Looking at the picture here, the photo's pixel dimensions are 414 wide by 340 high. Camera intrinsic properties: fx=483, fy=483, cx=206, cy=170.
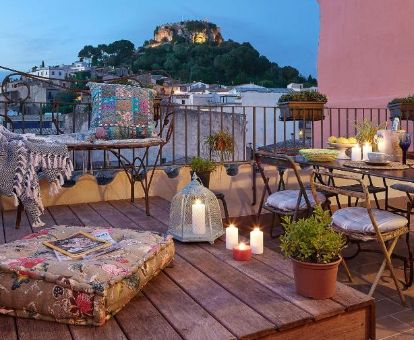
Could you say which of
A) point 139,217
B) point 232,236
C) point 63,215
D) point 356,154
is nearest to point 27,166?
point 63,215

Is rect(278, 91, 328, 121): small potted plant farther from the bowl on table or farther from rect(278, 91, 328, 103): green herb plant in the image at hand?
the bowl on table

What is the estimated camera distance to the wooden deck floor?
170 centimetres

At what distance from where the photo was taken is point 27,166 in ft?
9.94

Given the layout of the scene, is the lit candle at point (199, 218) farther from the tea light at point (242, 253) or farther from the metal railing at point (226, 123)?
the metal railing at point (226, 123)

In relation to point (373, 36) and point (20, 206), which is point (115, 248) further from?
point (373, 36)

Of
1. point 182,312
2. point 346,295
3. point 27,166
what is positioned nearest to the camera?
point 182,312

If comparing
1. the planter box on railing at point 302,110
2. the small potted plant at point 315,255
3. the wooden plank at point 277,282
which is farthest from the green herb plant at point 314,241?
the planter box on railing at point 302,110

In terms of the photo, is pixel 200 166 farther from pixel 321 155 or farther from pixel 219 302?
pixel 219 302

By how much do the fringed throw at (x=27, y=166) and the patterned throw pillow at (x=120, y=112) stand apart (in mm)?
616

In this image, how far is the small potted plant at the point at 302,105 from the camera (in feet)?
15.8

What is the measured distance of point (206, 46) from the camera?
71.9 ft

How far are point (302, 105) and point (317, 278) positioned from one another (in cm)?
314

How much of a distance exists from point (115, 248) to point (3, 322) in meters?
0.56

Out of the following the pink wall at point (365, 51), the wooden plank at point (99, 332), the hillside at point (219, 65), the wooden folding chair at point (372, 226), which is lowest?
the wooden plank at point (99, 332)
